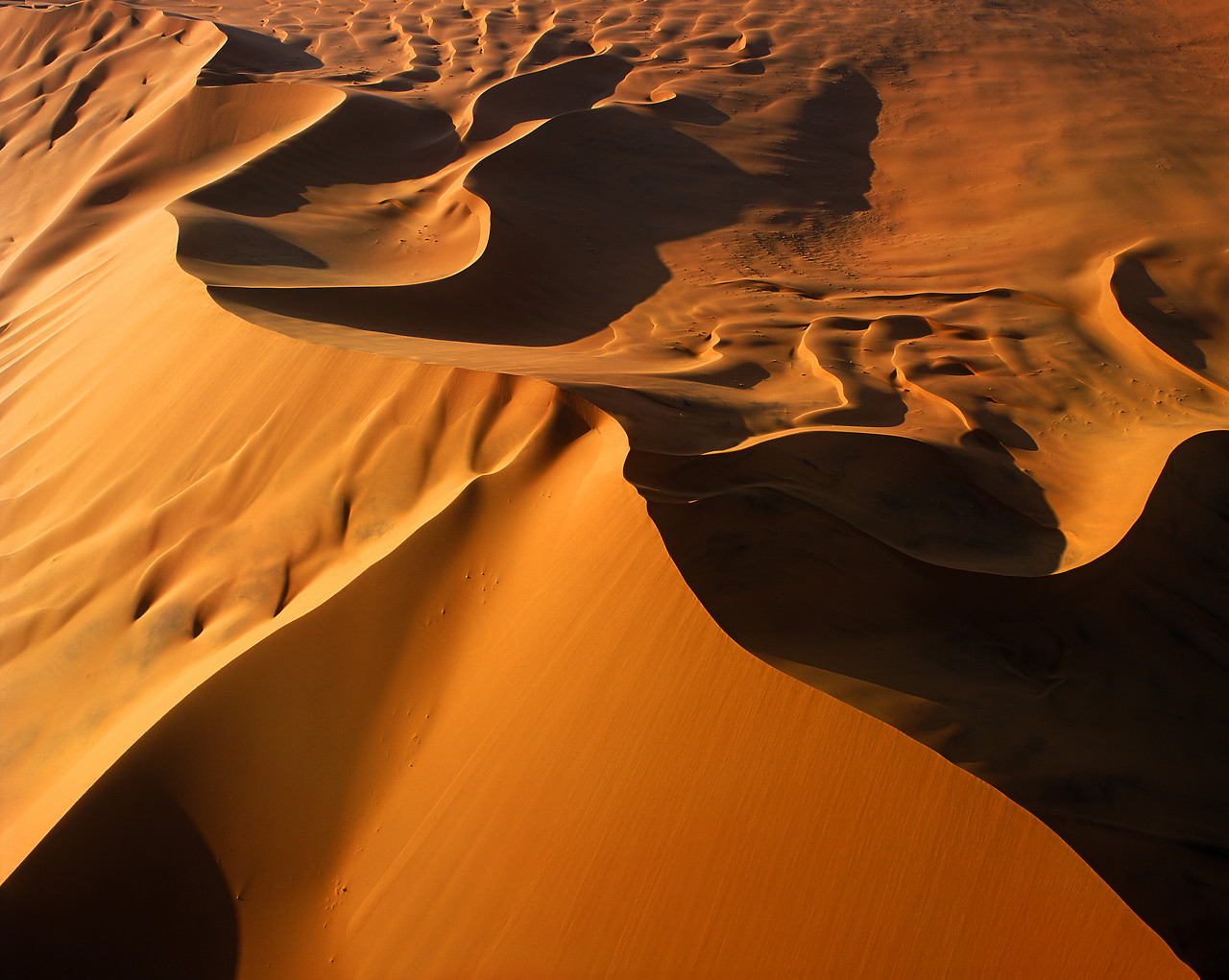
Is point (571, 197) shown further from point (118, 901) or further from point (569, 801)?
point (118, 901)

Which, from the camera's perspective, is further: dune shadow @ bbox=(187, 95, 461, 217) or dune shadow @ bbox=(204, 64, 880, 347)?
dune shadow @ bbox=(187, 95, 461, 217)

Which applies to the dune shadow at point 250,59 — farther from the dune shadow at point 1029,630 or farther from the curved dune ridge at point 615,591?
the dune shadow at point 1029,630

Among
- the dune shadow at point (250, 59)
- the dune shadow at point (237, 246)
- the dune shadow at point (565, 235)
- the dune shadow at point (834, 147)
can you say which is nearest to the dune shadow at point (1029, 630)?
the dune shadow at point (565, 235)

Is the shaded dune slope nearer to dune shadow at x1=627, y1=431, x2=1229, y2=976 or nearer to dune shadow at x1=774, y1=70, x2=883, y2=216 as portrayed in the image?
dune shadow at x1=627, y1=431, x2=1229, y2=976

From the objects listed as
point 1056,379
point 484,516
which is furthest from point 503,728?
point 1056,379

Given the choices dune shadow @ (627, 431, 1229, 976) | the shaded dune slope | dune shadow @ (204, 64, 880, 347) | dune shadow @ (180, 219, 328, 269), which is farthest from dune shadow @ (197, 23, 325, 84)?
dune shadow @ (627, 431, 1229, 976)

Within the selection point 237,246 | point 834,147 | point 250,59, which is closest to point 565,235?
point 237,246

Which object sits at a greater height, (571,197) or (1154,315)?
(571,197)

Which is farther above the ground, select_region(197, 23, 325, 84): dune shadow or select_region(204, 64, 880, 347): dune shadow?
select_region(197, 23, 325, 84): dune shadow
